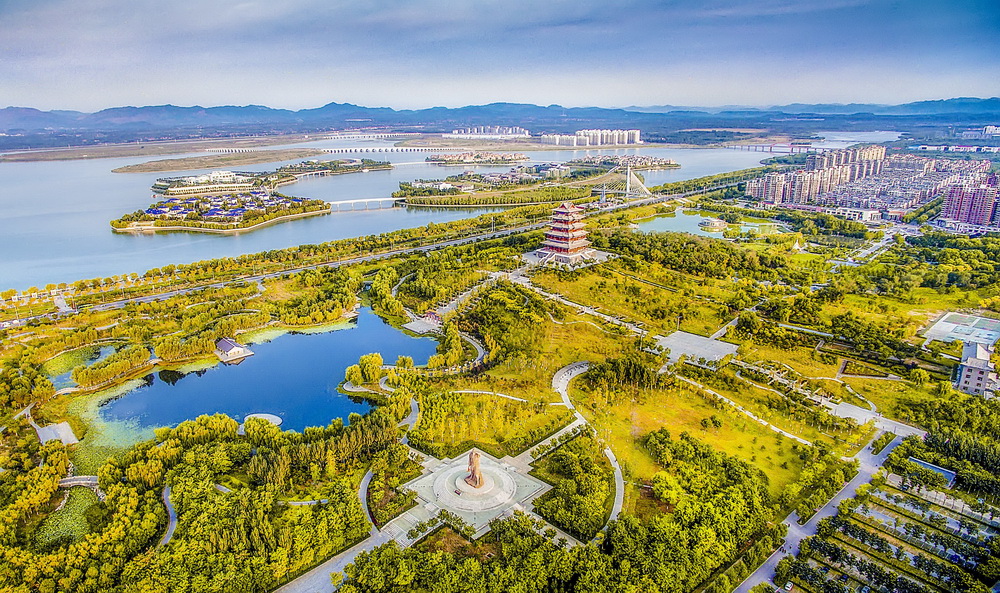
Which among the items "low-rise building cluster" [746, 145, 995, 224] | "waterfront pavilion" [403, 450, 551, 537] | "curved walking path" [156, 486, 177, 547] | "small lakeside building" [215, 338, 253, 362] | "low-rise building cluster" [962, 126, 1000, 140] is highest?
"low-rise building cluster" [962, 126, 1000, 140]

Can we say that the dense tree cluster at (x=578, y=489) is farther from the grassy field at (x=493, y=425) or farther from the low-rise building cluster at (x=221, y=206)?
the low-rise building cluster at (x=221, y=206)

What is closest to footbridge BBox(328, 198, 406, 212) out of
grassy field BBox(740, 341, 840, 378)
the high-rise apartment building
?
grassy field BBox(740, 341, 840, 378)

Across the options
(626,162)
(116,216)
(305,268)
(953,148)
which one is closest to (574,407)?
(305,268)

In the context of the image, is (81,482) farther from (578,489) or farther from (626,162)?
(626,162)

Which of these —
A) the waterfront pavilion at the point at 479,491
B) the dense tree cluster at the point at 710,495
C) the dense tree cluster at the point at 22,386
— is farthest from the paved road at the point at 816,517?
the dense tree cluster at the point at 22,386

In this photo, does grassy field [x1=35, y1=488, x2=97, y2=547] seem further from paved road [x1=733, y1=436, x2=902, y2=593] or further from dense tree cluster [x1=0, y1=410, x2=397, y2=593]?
paved road [x1=733, y1=436, x2=902, y2=593]

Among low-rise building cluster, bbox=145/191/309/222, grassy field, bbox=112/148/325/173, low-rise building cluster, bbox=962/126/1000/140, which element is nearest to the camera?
low-rise building cluster, bbox=145/191/309/222
